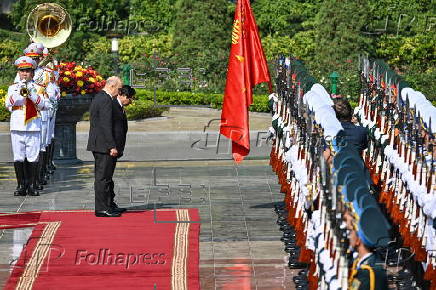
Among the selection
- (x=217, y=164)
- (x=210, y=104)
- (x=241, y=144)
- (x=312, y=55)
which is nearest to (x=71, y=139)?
(x=217, y=164)

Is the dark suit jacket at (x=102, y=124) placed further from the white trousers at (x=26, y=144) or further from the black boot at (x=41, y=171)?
the black boot at (x=41, y=171)

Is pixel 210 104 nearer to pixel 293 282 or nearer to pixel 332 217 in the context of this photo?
pixel 293 282

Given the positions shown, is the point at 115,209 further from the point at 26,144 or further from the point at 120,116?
the point at 26,144

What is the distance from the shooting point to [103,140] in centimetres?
1484

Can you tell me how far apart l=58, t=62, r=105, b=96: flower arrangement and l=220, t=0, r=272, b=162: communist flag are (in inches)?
190

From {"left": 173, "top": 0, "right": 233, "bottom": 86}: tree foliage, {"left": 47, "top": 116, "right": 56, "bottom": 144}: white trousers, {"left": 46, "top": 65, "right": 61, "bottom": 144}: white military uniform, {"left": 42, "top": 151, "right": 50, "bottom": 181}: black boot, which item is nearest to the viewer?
{"left": 46, "top": 65, "right": 61, "bottom": 144}: white military uniform

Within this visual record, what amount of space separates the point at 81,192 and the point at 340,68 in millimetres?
16196

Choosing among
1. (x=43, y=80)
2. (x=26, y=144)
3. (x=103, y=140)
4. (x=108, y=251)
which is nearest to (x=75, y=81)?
(x=43, y=80)

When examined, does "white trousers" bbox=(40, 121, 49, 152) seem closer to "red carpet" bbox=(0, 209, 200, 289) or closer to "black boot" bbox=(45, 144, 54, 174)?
"black boot" bbox=(45, 144, 54, 174)

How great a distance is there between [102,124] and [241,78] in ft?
5.68

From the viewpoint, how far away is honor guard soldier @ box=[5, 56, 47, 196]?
1642 centimetres

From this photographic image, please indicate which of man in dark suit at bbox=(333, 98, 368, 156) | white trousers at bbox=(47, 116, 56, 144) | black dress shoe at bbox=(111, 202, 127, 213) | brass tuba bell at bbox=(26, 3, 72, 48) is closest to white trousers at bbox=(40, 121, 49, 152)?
white trousers at bbox=(47, 116, 56, 144)

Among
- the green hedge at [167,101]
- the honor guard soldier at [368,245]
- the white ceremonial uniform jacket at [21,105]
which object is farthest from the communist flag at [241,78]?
the green hedge at [167,101]

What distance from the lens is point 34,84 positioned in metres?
16.6
